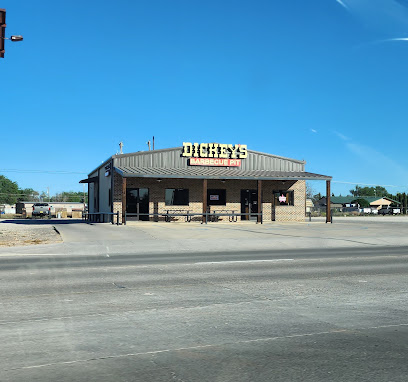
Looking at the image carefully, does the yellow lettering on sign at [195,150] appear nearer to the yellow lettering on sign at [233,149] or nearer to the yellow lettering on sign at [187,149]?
the yellow lettering on sign at [187,149]

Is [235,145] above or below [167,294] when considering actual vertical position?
above

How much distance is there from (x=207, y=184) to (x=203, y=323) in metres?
29.7

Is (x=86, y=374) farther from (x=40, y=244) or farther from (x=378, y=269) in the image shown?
(x=40, y=244)

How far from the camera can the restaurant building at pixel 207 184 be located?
3366 centimetres

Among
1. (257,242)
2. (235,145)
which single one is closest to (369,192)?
(235,145)

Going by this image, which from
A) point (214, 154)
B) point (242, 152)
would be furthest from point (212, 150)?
point (242, 152)

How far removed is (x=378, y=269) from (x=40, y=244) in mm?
12092

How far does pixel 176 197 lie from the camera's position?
115ft

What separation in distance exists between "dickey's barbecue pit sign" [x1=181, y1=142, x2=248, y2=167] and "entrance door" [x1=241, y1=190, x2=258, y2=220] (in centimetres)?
235

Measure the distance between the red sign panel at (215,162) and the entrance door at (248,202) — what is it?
228 cm

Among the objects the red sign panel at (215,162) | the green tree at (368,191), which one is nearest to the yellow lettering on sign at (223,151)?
the red sign panel at (215,162)

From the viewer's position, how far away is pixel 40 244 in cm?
1777

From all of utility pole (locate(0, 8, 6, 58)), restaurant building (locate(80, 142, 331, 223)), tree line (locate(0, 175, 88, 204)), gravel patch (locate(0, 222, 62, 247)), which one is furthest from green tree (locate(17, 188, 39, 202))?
utility pole (locate(0, 8, 6, 58))

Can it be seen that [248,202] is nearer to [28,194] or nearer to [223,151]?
[223,151]
